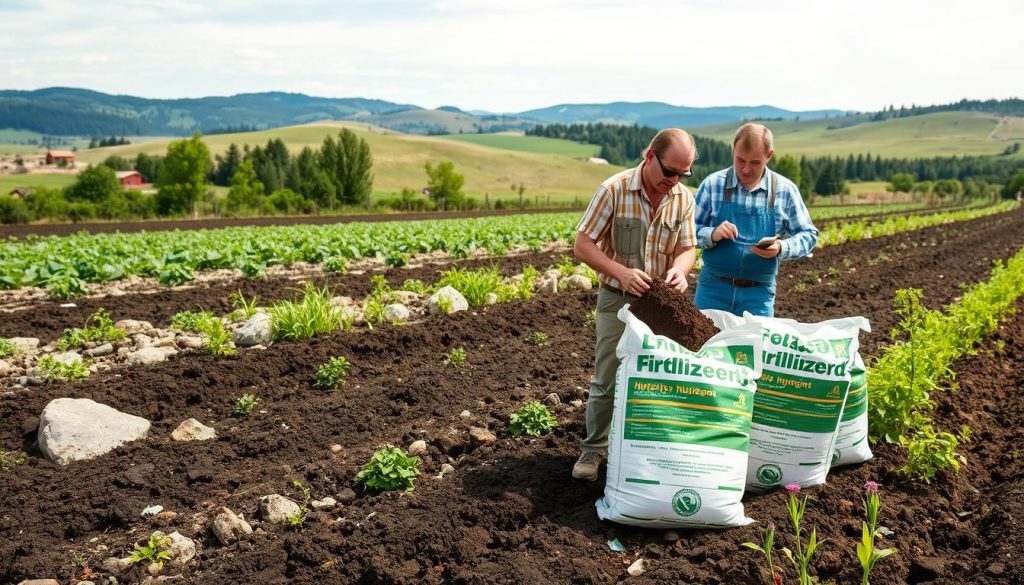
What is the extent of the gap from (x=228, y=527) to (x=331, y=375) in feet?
8.82

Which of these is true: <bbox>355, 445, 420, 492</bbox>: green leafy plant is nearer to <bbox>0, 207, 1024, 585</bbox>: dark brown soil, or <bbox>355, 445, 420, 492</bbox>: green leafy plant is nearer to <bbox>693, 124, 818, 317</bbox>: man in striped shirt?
<bbox>0, 207, 1024, 585</bbox>: dark brown soil

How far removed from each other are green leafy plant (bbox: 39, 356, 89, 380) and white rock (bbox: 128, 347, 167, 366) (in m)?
0.54

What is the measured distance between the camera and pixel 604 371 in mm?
4340

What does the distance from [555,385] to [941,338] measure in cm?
301

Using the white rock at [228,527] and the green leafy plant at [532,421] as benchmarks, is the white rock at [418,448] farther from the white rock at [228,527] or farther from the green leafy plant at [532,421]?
the white rock at [228,527]

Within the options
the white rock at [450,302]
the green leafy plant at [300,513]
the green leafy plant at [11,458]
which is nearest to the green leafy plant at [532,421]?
the green leafy plant at [300,513]

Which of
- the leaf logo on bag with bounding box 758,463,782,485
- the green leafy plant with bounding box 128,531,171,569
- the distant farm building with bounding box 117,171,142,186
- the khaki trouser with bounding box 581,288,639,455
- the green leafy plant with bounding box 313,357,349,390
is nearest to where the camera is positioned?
the green leafy plant with bounding box 128,531,171,569

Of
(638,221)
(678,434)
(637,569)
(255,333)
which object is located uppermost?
(638,221)

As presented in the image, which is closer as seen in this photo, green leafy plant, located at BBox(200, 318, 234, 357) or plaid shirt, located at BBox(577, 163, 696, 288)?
plaid shirt, located at BBox(577, 163, 696, 288)

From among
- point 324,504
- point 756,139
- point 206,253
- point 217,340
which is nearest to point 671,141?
point 756,139

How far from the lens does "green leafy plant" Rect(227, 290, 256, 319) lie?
893 centimetres

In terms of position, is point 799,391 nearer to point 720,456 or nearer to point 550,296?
point 720,456

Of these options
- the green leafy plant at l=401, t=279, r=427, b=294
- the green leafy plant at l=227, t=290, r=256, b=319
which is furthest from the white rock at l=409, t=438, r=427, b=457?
the green leafy plant at l=401, t=279, r=427, b=294

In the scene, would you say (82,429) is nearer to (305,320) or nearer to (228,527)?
(228,527)
